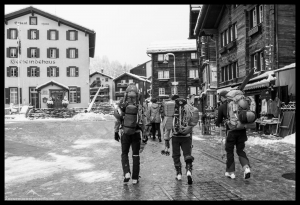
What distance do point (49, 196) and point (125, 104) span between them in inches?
93.4

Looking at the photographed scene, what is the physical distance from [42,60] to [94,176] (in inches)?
92.1

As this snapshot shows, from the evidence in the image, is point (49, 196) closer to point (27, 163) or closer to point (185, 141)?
point (27, 163)

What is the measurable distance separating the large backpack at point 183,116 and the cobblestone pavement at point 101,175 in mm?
955

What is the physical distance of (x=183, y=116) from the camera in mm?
5848

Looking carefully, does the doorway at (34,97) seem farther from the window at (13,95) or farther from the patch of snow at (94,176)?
the patch of snow at (94,176)

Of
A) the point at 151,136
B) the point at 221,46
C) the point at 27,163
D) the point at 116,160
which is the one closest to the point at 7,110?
the point at 27,163

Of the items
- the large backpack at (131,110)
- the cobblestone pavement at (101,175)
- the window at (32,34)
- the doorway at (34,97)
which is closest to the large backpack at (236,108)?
the cobblestone pavement at (101,175)

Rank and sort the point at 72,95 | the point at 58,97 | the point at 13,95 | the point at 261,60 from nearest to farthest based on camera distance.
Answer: the point at 13,95 → the point at 58,97 → the point at 72,95 → the point at 261,60

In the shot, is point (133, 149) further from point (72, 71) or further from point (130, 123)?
point (72, 71)

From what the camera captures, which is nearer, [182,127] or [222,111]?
[182,127]

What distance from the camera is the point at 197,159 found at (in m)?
8.11

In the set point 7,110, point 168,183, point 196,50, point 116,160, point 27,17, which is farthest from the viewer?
point 196,50

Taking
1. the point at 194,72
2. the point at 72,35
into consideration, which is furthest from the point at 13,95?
the point at 194,72

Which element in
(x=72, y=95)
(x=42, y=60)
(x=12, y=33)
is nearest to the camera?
(x=12, y=33)
